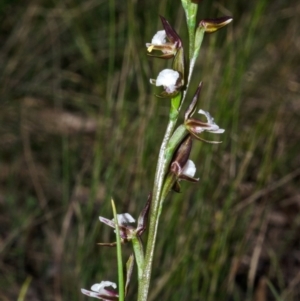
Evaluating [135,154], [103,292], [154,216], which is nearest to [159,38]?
[154,216]

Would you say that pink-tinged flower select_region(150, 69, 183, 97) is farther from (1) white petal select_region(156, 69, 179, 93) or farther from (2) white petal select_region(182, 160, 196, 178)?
(2) white petal select_region(182, 160, 196, 178)

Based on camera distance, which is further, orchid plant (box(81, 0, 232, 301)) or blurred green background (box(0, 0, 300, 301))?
blurred green background (box(0, 0, 300, 301))

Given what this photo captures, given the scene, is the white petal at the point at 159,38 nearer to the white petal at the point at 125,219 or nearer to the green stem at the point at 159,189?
the green stem at the point at 159,189

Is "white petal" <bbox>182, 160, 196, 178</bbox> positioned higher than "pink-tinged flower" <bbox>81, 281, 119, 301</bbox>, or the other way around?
"white petal" <bbox>182, 160, 196, 178</bbox>

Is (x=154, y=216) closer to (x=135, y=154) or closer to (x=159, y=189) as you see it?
(x=159, y=189)

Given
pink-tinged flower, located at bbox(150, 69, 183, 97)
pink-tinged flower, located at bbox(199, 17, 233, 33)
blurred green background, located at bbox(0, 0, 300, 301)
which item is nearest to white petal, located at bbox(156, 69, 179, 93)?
pink-tinged flower, located at bbox(150, 69, 183, 97)

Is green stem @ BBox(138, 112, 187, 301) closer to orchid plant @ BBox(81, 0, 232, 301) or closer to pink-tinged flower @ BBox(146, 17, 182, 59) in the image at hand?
orchid plant @ BBox(81, 0, 232, 301)

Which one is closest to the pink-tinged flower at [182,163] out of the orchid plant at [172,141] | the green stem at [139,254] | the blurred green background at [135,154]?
the orchid plant at [172,141]

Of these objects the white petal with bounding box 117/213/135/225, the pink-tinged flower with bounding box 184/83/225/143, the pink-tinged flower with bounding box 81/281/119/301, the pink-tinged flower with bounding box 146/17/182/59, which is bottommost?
the pink-tinged flower with bounding box 81/281/119/301

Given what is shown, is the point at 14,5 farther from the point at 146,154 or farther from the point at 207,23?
the point at 207,23
